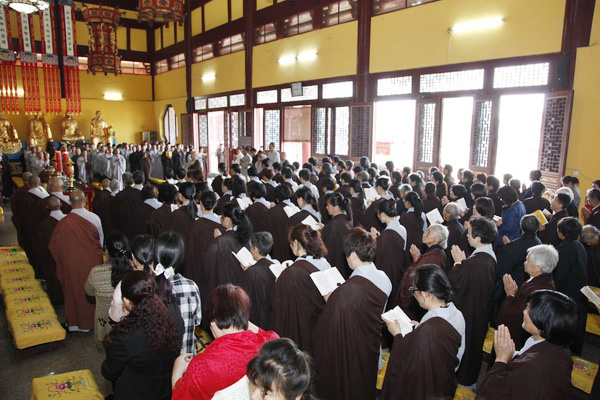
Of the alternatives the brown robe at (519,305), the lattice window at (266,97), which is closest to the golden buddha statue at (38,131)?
the lattice window at (266,97)

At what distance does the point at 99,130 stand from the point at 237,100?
9.32 metres

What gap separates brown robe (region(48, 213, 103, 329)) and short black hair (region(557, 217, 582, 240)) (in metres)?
5.24

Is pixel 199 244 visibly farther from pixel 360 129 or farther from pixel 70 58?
pixel 70 58

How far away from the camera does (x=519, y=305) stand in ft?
11.4

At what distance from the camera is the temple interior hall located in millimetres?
4855

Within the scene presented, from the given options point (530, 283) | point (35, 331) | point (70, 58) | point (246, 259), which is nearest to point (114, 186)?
point (35, 331)

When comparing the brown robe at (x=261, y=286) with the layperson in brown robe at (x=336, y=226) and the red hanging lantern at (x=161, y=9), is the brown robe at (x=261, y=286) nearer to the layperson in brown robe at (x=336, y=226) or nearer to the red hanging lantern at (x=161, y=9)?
the layperson in brown robe at (x=336, y=226)

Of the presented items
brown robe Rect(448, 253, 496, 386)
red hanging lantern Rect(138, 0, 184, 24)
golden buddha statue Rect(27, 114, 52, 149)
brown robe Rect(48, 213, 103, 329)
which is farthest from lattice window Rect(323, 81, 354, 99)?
golden buddha statue Rect(27, 114, 52, 149)

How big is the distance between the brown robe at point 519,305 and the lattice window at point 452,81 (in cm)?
660

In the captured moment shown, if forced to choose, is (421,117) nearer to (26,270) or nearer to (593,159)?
(593,159)

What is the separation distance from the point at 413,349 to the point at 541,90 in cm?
737

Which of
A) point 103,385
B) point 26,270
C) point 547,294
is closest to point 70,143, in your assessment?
point 26,270

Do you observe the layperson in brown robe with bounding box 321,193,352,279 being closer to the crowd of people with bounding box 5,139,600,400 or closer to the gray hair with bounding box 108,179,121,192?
the crowd of people with bounding box 5,139,600,400

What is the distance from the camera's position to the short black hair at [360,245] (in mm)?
Result: 3049
